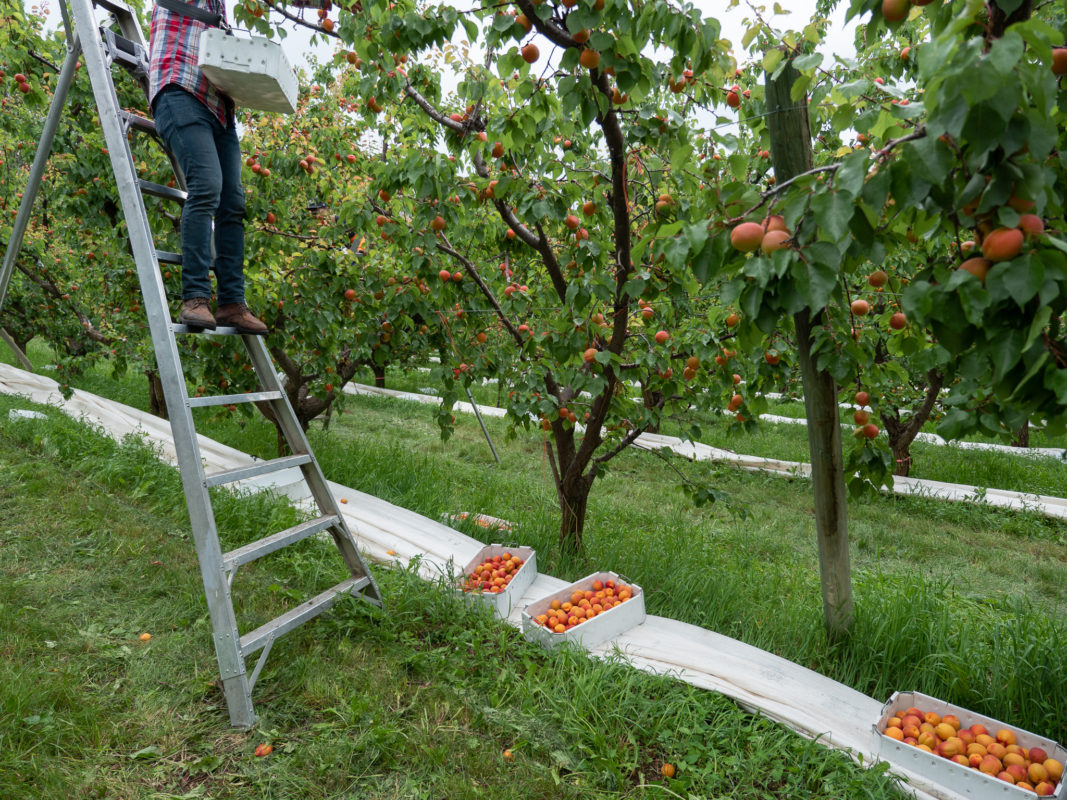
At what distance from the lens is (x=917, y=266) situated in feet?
13.7

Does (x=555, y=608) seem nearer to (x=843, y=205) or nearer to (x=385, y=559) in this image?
(x=385, y=559)

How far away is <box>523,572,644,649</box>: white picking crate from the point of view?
2.66 metres

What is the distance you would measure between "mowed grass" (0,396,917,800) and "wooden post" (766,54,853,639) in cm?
74

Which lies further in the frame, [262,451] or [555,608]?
[262,451]

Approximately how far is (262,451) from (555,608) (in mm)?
4274

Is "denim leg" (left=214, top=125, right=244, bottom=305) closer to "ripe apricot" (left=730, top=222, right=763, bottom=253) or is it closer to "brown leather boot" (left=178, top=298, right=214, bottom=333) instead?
"brown leather boot" (left=178, top=298, right=214, bottom=333)

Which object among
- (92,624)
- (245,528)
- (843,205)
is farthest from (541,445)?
(843,205)

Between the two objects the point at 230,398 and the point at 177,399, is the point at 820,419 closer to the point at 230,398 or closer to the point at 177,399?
the point at 230,398

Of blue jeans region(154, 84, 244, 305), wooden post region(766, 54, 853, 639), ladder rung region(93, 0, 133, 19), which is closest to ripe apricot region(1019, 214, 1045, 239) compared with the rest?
wooden post region(766, 54, 853, 639)

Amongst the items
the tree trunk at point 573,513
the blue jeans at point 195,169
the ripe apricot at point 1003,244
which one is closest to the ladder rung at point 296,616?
the blue jeans at point 195,169

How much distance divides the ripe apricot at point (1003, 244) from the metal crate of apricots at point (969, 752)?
5.38 feet

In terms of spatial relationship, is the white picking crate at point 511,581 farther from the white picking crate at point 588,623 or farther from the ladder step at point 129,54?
the ladder step at point 129,54

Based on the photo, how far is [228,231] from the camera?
2.60m

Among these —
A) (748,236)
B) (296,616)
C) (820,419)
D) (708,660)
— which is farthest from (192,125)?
(708,660)
